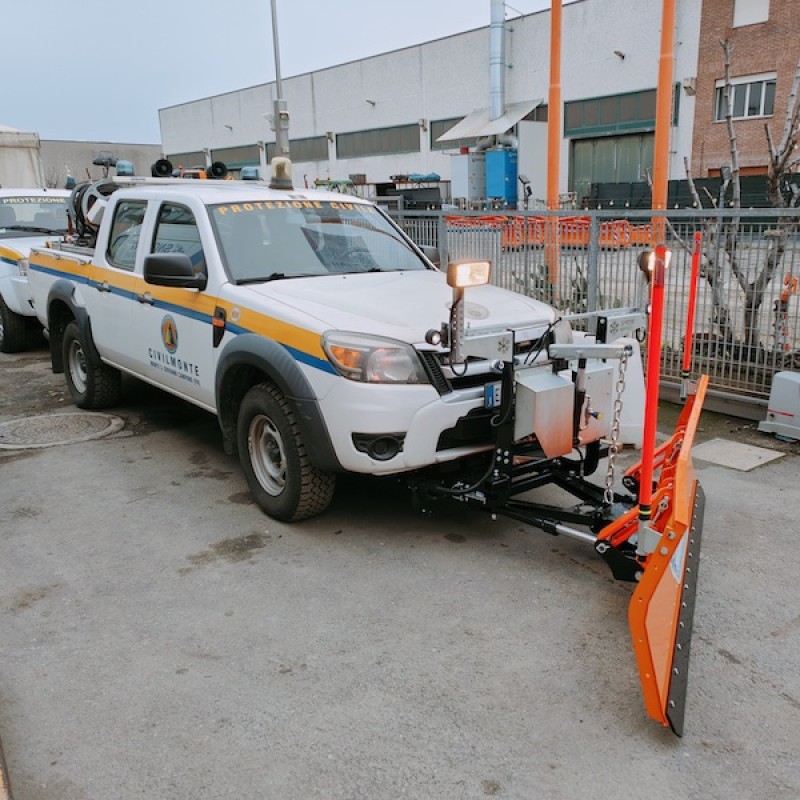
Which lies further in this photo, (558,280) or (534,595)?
(558,280)

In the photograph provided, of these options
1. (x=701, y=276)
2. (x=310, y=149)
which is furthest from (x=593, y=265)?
(x=310, y=149)

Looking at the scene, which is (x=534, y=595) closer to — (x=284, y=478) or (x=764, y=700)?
(x=764, y=700)

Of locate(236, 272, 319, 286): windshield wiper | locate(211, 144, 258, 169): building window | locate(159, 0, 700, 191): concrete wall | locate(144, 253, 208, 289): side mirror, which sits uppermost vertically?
locate(159, 0, 700, 191): concrete wall

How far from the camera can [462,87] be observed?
127ft

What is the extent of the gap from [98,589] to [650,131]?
3167 cm

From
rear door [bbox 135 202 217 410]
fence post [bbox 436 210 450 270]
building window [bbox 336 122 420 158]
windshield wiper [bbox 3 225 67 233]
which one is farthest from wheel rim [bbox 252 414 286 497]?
building window [bbox 336 122 420 158]

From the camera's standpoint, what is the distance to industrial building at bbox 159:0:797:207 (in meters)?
28.6

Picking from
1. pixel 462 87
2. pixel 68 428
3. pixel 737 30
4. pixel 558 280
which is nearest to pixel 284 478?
pixel 68 428

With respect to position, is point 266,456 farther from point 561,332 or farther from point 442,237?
point 442,237

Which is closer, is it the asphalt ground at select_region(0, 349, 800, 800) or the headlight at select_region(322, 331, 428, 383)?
the asphalt ground at select_region(0, 349, 800, 800)

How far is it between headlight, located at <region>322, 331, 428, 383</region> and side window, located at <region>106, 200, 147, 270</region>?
8.79 ft

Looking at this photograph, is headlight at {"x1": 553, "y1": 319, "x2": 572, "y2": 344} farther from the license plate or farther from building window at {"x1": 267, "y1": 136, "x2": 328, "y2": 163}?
building window at {"x1": 267, "y1": 136, "x2": 328, "y2": 163}

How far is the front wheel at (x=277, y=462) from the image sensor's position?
4328 mm

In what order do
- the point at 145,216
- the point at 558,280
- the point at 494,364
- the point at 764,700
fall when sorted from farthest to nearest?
the point at 558,280
the point at 145,216
the point at 494,364
the point at 764,700
